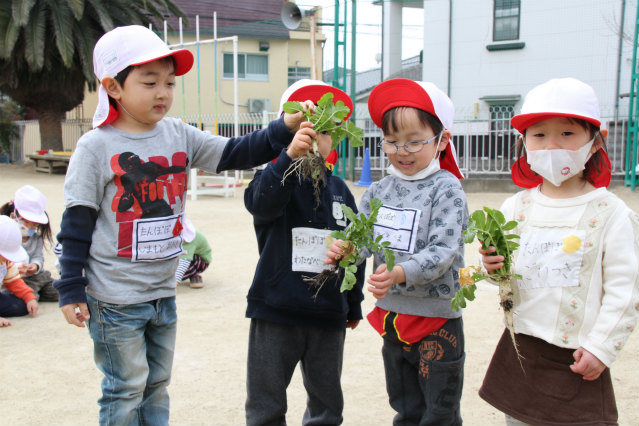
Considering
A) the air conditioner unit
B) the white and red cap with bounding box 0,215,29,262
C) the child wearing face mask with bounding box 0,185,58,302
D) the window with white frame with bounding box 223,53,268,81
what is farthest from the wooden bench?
the white and red cap with bounding box 0,215,29,262

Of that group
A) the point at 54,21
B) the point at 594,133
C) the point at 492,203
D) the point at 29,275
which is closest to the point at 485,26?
the point at 492,203

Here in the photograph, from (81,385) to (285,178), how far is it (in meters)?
1.90

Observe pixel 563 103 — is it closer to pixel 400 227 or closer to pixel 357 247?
pixel 400 227

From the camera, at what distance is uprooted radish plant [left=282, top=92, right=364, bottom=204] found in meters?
2.24

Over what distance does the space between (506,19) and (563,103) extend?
16.5 metres

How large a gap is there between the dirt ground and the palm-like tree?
15500 millimetres

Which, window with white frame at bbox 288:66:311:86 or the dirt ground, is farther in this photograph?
window with white frame at bbox 288:66:311:86

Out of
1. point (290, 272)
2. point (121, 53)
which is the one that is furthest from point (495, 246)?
point (121, 53)

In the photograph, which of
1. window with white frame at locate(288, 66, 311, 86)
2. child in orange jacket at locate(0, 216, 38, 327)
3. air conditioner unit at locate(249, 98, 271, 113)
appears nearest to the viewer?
child in orange jacket at locate(0, 216, 38, 327)

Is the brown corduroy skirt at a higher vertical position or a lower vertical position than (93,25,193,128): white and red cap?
lower

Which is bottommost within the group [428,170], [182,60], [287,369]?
[287,369]

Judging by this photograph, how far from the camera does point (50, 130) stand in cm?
2205

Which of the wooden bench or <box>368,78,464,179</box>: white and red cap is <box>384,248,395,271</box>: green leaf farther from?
the wooden bench

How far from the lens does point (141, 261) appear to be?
241 centimetres
